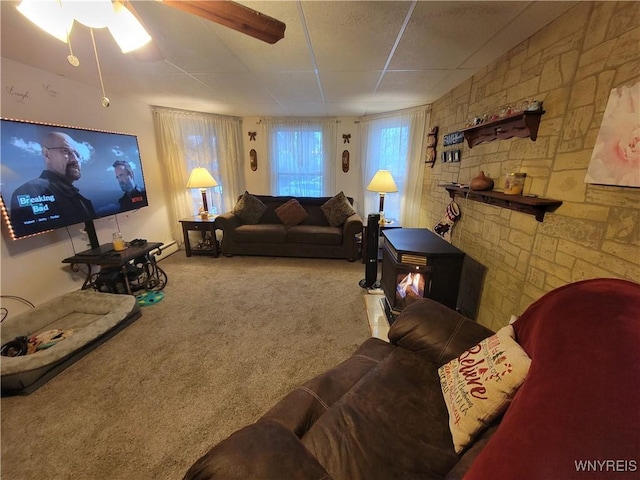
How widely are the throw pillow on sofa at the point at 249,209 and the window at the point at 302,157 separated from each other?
0.77m

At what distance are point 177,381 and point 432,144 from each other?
3720mm

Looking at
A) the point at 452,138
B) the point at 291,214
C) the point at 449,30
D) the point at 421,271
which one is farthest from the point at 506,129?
the point at 291,214

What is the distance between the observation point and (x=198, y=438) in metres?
1.35

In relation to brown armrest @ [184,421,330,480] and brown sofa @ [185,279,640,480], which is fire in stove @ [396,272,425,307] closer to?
brown sofa @ [185,279,640,480]

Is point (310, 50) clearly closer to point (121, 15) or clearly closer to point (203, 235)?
point (121, 15)

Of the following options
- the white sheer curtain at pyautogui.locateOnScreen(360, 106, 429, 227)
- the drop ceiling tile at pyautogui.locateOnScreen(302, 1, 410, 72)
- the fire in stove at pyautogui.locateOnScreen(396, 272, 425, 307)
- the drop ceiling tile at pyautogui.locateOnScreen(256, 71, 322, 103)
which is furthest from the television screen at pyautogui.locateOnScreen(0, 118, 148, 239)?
the white sheer curtain at pyautogui.locateOnScreen(360, 106, 429, 227)

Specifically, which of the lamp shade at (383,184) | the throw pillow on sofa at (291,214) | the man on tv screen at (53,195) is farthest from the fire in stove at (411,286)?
the man on tv screen at (53,195)

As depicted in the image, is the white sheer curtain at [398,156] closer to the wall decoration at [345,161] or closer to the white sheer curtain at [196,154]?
the wall decoration at [345,161]

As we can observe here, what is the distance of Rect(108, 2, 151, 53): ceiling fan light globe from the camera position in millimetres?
1049

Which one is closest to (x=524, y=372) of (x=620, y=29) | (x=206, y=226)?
(x=620, y=29)

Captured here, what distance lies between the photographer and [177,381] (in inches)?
67.3

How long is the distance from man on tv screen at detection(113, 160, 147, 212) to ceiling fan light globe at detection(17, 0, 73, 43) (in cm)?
207

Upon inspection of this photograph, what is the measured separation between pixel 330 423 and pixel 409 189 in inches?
145

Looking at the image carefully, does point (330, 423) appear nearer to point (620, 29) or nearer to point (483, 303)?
point (483, 303)
